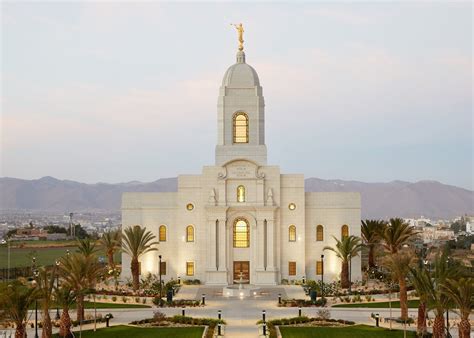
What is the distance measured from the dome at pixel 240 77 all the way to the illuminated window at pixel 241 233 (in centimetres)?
1138

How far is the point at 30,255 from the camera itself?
70.4m

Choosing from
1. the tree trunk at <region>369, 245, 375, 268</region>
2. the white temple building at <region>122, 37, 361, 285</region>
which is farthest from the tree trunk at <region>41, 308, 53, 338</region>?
the tree trunk at <region>369, 245, 375, 268</region>

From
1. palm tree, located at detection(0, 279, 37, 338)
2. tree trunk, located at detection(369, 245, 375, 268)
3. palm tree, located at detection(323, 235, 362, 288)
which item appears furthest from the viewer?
tree trunk, located at detection(369, 245, 375, 268)

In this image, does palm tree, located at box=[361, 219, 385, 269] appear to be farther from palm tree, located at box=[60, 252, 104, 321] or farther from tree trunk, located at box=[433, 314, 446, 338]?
palm tree, located at box=[60, 252, 104, 321]

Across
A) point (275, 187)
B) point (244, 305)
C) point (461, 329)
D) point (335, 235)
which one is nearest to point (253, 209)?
point (275, 187)

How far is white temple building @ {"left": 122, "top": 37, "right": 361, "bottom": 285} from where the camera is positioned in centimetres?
5684

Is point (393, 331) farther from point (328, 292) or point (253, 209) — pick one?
point (253, 209)

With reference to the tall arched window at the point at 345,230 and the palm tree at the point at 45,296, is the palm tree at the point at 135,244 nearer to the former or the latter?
the tall arched window at the point at 345,230

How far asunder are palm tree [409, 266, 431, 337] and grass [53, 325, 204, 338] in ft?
34.4

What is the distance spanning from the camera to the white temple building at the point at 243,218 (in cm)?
5684

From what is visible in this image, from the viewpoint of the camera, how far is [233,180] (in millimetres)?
57219

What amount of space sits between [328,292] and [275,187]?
10656 millimetres

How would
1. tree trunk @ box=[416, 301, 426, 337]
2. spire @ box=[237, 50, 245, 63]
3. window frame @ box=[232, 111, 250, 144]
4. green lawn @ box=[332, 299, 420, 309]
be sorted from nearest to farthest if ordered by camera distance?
tree trunk @ box=[416, 301, 426, 337], green lawn @ box=[332, 299, 420, 309], window frame @ box=[232, 111, 250, 144], spire @ box=[237, 50, 245, 63]

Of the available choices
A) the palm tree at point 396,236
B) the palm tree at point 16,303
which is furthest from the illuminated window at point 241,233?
the palm tree at point 16,303
